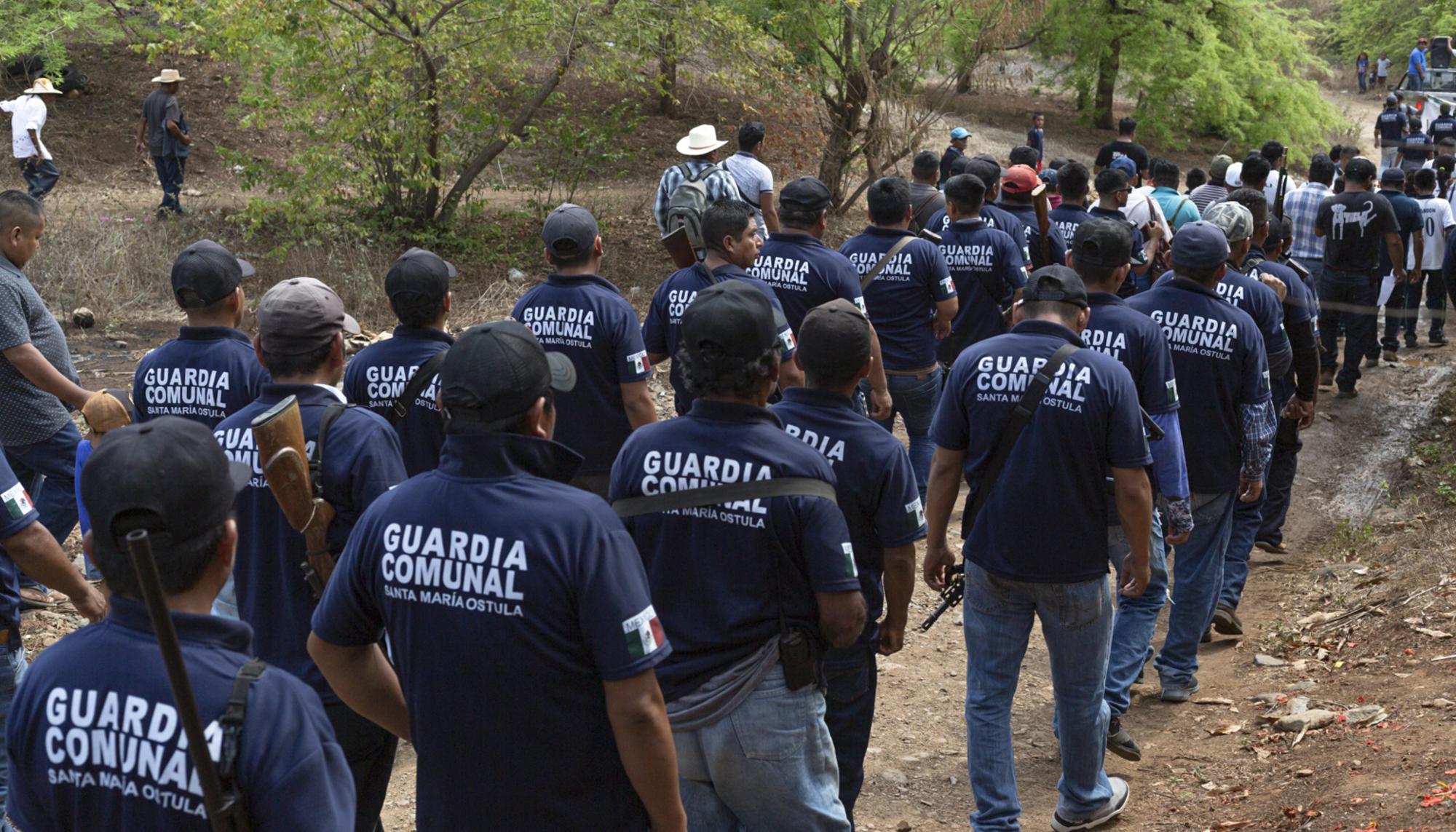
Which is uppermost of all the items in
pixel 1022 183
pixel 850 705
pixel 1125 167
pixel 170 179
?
pixel 1125 167

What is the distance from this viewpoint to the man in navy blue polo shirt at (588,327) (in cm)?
580

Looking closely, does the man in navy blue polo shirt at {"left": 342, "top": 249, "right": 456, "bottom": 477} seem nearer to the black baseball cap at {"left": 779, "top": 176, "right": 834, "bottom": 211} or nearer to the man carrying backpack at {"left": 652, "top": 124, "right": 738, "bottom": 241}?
the black baseball cap at {"left": 779, "top": 176, "right": 834, "bottom": 211}

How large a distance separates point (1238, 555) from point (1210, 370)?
166cm

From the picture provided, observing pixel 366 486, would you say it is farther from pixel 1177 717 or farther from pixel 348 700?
pixel 1177 717

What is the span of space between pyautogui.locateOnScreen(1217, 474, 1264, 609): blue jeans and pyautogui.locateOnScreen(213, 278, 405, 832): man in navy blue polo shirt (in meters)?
4.96

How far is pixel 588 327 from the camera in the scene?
19.0 ft

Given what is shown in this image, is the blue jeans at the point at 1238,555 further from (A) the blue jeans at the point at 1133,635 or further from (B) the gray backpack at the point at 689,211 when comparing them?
(B) the gray backpack at the point at 689,211


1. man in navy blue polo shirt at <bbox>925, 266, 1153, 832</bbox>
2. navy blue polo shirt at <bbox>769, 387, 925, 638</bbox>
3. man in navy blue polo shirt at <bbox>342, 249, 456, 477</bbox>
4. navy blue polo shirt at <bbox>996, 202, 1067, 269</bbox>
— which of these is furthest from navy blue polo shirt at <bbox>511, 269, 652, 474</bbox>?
navy blue polo shirt at <bbox>996, 202, 1067, 269</bbox>

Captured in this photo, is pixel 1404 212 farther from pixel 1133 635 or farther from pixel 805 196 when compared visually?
pixel 1133 635

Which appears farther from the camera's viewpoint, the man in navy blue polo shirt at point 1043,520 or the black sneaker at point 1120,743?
the black sneaker at point 1120,743

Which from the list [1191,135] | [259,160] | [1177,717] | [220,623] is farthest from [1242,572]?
[1191,135]

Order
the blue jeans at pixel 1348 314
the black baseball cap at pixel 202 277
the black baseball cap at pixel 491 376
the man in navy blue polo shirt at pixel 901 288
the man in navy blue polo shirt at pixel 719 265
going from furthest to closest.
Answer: the blue jeans at pixel 1348 314 < the man in navy blue polo shirt at pixel 901 288 < the man in navy blue polo shirt at pixel 719 265 < the black baseball cap at pixel 202 277 < the black baseball cap at pixel 491 376

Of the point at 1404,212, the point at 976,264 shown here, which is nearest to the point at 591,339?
the point at 976,264

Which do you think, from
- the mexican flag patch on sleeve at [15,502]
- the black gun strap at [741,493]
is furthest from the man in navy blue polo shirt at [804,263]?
the mexican flag patch on sleeve at [15,502]
